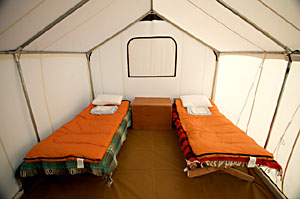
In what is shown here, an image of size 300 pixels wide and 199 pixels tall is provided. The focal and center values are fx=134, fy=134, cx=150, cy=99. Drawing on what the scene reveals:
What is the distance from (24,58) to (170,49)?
2.24m

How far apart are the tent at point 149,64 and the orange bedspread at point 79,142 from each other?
270 mm

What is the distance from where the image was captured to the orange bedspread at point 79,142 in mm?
1300

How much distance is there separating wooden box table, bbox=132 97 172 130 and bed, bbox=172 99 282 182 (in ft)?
2.22

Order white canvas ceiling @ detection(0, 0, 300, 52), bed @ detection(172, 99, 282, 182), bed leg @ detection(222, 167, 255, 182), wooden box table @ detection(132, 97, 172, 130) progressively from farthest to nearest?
wooden box table @ detection(132, 97, 172, 130) → bed leg @ detection(222, 167, 255, 182) → bed @ detection(172, 99, 282, 182) → white canvas ceiling @ detection(0, 0, 300, 52)

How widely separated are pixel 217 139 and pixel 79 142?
1.57 meters

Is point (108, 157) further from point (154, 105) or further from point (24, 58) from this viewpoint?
point (24, 58)

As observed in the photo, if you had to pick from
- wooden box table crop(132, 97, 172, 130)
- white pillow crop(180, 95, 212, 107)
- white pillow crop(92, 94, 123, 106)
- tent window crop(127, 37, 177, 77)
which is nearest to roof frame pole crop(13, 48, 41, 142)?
white pillow crop(92, 94, 123, 106)

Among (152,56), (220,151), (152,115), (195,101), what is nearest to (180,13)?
(152,56)

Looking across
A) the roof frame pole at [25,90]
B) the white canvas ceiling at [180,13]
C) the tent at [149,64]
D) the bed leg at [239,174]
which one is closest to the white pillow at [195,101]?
the tent at [149,64]

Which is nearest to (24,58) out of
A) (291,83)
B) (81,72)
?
(81,72)

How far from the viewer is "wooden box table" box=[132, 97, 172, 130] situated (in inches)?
97.9

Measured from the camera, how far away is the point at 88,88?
2.88 metres

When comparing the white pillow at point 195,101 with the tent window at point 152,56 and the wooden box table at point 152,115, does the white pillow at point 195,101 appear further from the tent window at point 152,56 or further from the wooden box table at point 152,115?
the tent window at point 152,56

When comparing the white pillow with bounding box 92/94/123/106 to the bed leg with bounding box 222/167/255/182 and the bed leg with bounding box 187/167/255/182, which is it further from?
the bed leg with bounding box 222/167/255/182
